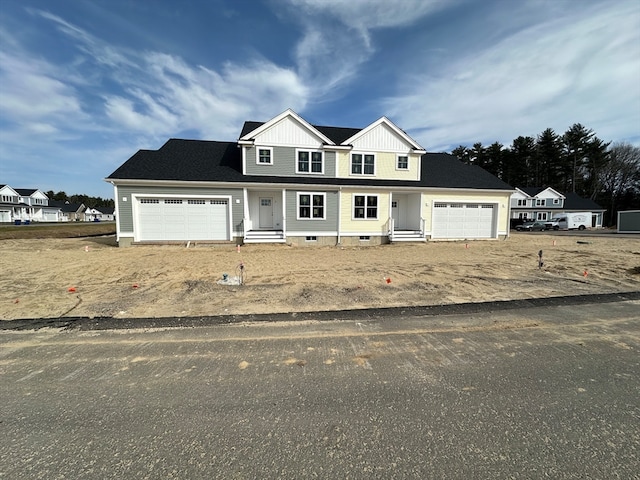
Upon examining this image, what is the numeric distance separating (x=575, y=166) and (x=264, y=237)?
197ft

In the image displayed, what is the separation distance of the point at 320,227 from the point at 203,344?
12.8 metres

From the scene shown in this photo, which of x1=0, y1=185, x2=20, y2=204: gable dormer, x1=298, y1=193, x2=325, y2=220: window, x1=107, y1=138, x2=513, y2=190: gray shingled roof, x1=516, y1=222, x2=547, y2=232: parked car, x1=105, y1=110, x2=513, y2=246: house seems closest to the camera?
x1=105, y1=110, x2=513, y2=246: house

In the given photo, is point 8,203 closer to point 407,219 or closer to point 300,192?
point 300,192

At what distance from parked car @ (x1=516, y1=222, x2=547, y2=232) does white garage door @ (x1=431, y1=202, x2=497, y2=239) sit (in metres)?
21.2

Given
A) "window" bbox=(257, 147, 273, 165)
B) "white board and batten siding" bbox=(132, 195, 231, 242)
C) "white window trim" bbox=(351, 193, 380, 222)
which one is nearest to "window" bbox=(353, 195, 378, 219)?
"white window trim" bbox=(351, 193, 380, 222)

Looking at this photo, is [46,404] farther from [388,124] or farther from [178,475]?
[388,124]

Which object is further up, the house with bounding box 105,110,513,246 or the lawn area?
the house with bounding box 105,110,513,246

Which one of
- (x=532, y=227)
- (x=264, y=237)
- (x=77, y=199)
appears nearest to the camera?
(x=264, y=237)

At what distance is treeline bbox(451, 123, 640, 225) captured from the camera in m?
48.4

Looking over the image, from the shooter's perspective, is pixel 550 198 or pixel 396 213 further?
pixel 550 198

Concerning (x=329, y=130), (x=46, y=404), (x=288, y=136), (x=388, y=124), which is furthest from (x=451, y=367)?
(x=329, y=130)

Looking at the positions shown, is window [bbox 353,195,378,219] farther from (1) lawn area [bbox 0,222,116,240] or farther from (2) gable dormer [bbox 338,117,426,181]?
(1) lawn area [bbox 0,222,116,240]

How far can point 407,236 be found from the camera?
17312 millimetres

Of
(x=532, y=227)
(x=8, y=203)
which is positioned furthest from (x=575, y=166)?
(x=8, y=203)
